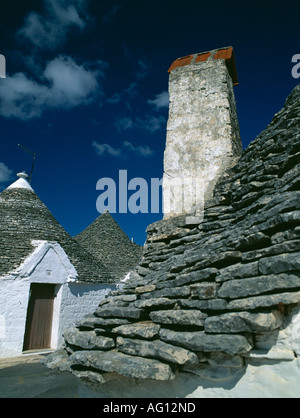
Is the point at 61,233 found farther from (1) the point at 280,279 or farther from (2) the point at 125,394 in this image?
(1) the point at 280,279

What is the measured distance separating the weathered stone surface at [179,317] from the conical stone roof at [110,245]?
13117mm

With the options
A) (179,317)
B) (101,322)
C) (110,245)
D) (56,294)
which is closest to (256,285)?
(179,317)

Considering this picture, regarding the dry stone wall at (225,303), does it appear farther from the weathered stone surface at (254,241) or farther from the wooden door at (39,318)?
the wooden door at (39,318)

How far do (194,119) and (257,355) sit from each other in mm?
4881

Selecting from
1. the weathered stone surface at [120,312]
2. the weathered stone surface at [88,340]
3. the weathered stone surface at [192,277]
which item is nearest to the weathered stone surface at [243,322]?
the weathered stone surface at [192,277]

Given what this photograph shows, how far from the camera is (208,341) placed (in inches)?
94.0

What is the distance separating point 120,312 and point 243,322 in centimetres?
161

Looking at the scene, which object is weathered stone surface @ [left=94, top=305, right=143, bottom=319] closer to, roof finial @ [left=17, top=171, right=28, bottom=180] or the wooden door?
the wooden door

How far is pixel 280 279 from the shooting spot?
2277 millimetres

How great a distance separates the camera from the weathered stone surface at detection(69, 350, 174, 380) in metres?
2.57

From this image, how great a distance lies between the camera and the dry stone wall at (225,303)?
2.31 meters

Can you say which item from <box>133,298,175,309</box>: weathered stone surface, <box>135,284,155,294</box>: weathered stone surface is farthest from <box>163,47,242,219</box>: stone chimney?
<box>133,298,175,309</box>: weathered stone surface

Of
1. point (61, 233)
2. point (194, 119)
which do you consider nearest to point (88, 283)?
point (61, 233)
